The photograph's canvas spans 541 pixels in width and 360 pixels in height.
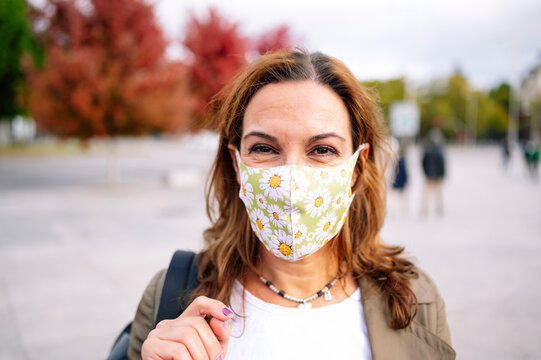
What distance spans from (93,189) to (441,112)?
54.5m

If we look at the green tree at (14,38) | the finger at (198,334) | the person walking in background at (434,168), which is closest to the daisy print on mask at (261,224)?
the finger at (198,334)

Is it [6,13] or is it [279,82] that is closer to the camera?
[279,82]

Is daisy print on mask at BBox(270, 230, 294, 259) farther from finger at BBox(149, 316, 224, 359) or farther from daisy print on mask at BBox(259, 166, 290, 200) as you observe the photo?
finger at BBox(149, 316, 224, 359)

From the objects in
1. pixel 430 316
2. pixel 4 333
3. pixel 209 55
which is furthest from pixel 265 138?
pixel 209 55

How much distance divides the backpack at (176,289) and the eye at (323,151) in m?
0.60

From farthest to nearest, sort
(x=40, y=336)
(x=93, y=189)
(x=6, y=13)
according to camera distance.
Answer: (x=6, y=13), (x=93, y=189), (x=40, y=336)

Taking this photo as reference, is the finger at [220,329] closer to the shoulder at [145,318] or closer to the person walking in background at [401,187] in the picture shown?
the shoulder at [145,318]

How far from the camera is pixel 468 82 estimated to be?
60938 millimetres

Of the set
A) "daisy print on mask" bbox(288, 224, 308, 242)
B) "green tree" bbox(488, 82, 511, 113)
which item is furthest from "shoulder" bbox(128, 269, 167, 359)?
"green tree" bbox(488, 82, 511, 113)

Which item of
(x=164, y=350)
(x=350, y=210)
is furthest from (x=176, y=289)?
(x=350, y=210)

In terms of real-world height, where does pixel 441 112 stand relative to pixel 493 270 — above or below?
above

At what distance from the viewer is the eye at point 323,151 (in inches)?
56.5

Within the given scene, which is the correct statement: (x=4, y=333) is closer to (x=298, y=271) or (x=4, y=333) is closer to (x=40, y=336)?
(x=40, y=336)

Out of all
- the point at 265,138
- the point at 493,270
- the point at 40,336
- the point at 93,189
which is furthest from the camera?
the point at 93,189
